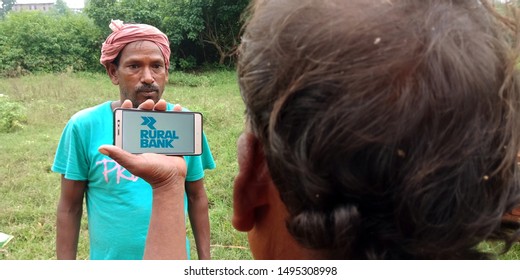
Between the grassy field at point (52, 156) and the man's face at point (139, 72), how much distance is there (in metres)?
1.09

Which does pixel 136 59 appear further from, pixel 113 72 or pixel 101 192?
pixel 101 192

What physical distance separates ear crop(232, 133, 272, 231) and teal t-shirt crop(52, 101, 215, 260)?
71 centimetres

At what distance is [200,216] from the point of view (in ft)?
5.10

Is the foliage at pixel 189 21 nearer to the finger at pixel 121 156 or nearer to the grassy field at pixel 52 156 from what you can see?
the grassy field at pixel 52 156

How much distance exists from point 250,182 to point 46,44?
11.3 metres

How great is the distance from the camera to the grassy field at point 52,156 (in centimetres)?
307

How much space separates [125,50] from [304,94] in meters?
1.15

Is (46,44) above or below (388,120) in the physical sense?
below

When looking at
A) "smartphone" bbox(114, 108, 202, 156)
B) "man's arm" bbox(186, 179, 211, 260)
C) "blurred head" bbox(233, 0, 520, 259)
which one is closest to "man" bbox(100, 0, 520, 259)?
"blurred head" bbox(233, 0, 520, 259)

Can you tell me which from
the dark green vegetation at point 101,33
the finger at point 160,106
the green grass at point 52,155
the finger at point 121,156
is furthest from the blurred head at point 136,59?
the dark green vegetation at point 101,33

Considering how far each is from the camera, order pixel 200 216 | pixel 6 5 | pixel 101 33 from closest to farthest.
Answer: pixel 200 216 < pixel 101 33 < pixel 6 5

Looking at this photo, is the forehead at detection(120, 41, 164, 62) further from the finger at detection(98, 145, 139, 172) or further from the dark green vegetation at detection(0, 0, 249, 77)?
the dark green vegetation at detection(0, 0, 249, 77)

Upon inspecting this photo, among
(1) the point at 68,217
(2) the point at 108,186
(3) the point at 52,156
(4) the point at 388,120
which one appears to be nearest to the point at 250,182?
(4) the point at 388,120
